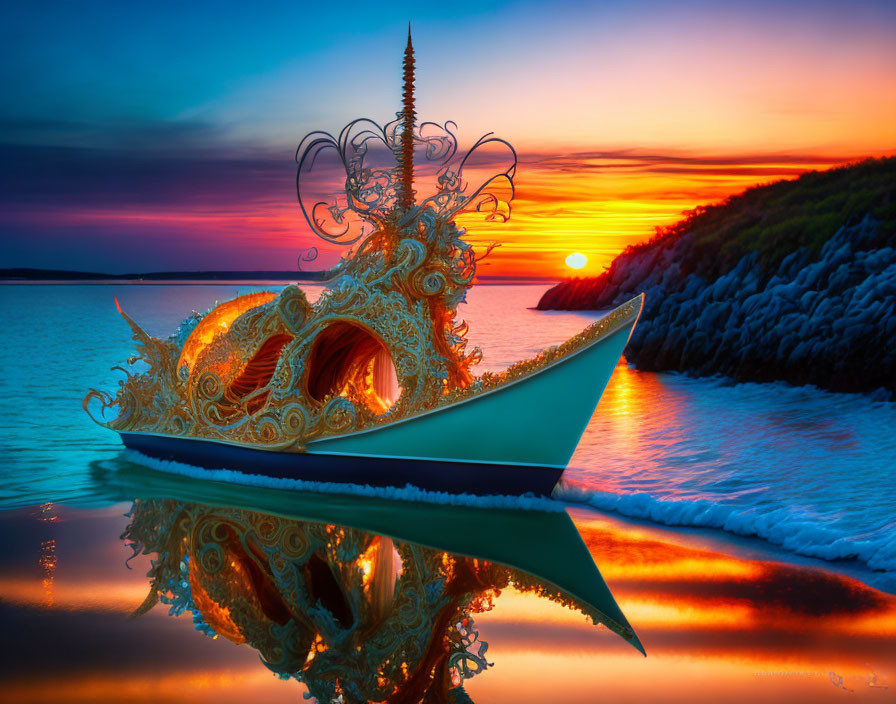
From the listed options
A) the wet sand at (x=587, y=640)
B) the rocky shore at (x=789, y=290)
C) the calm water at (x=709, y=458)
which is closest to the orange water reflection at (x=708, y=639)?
the wet sand at (x=587, y=640)

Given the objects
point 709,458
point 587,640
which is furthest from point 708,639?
point 709,458

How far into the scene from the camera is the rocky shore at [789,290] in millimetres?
13008

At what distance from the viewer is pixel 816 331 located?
13.6m

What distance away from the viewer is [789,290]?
15422 mm

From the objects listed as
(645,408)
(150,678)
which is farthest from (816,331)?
(150,678)

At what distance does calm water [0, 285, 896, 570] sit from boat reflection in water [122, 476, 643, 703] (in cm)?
132

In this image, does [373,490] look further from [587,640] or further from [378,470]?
[587,640]

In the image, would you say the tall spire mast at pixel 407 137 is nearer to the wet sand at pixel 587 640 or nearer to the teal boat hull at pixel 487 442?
the teal boat hull at pixel 487 442

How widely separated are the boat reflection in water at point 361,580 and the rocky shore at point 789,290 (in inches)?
316

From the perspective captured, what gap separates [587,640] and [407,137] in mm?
5083

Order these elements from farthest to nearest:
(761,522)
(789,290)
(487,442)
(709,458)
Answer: (789,290) → (709,458) → (487,442) → (761,522)

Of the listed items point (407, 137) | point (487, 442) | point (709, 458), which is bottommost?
point (709, 458)

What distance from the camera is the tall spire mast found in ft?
25.4

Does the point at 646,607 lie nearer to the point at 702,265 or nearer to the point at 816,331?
the point at 816,331
